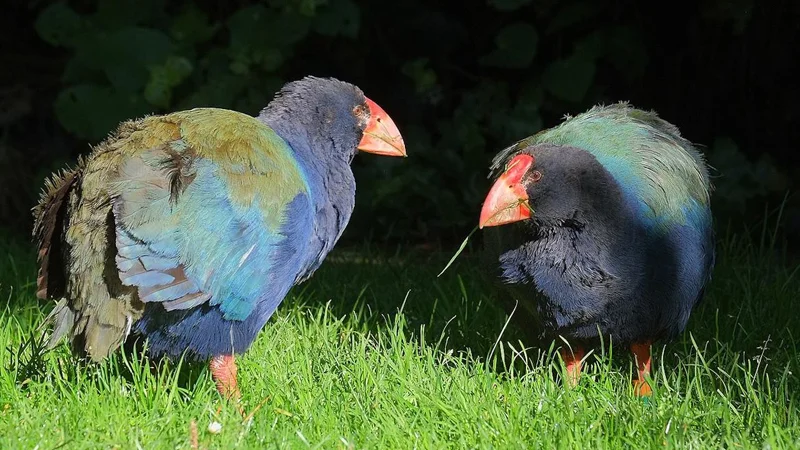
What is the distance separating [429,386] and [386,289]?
1002mm

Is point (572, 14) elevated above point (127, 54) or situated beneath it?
elevated above

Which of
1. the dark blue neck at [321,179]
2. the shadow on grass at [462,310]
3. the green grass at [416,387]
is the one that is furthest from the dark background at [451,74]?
the dark blue neck at [321,179]

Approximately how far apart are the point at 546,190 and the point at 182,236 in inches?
31.4

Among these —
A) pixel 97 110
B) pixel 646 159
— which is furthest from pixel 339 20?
pixel 646 159

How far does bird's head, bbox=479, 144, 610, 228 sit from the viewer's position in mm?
2484

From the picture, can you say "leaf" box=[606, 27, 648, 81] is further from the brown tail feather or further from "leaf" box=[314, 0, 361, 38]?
the brown tail feather

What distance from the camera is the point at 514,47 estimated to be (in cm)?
412

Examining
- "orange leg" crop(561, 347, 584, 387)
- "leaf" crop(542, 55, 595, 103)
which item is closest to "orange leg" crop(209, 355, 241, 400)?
"orange leg" crop(561, 347, 584, 387)

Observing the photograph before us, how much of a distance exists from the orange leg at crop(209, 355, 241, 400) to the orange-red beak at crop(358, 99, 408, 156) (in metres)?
0.69

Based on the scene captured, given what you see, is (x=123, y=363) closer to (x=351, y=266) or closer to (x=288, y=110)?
(x=288, y=110)

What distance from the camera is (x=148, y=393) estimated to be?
2.42m

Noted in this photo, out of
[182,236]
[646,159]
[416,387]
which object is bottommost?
[416,387]

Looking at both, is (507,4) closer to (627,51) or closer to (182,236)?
(627,51)

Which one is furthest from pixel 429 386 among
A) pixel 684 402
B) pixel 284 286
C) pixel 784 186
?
pixel 784 186
